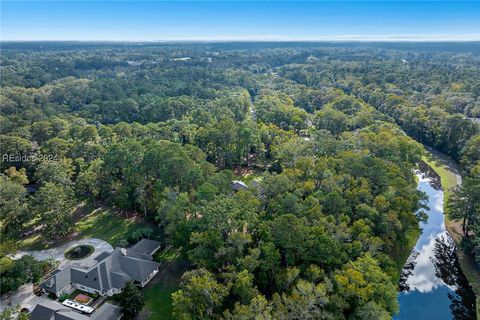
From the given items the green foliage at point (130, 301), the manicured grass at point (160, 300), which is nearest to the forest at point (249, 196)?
the manicured grass at point (160, 300)

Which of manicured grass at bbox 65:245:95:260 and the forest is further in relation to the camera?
manicured grass at bbox 65:245:95:260

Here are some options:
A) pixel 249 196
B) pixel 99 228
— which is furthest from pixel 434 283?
pixel 99 228

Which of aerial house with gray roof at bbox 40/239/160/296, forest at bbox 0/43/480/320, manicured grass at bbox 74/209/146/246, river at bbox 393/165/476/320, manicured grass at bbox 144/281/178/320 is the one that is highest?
forest at bbox 0/43/480/320

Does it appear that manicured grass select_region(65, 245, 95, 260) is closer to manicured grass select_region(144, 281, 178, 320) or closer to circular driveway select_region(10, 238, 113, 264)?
circular driveway select_region(10, 238, 113, 264)

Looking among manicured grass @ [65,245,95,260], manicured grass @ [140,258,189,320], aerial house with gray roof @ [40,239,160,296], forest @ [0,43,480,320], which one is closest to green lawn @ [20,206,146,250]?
forest @ [0,43,480,320]

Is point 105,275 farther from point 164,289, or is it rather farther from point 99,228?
point 99,228

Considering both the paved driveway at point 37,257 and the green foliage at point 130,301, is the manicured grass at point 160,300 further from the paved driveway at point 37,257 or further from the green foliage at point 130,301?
the paved driveway at point 37,257

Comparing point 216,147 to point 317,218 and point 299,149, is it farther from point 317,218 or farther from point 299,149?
point 317,218

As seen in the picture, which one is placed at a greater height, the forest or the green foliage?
the forest
